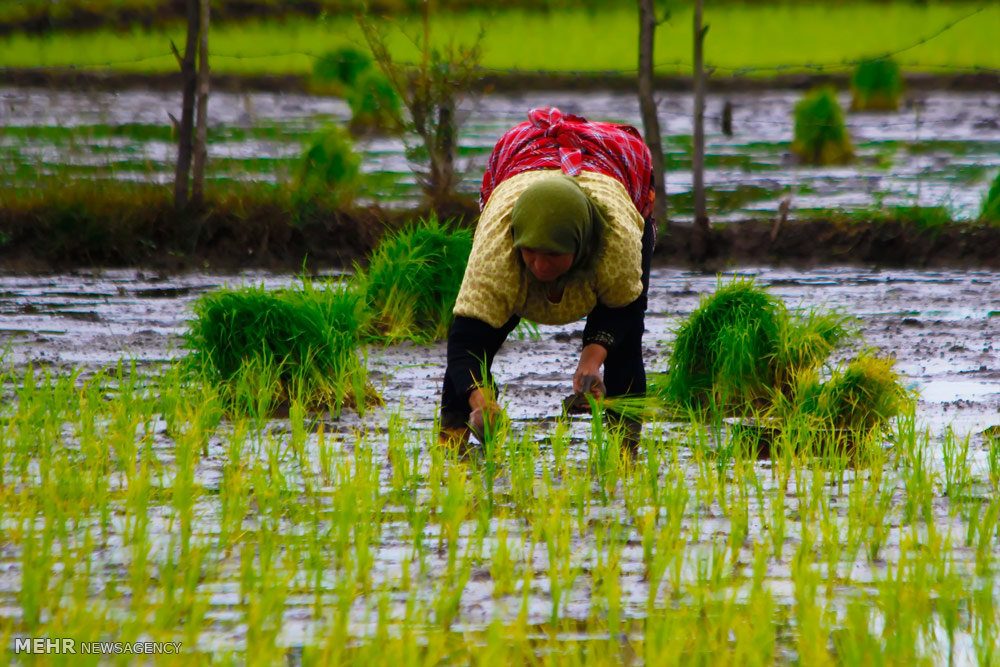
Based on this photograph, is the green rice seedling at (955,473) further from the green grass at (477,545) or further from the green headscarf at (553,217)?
the green headscarf at (553,217)

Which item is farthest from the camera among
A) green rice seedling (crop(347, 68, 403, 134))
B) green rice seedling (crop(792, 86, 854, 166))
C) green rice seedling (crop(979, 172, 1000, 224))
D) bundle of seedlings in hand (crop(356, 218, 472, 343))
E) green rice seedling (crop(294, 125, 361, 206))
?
green rice seedling (crop(792, 86, 854, 166))

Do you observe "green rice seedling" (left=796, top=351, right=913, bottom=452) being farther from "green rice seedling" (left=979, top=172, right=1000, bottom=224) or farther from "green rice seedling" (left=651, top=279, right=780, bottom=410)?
"green rice seedling" (left=979, top=172, right=1000, bottom=224)

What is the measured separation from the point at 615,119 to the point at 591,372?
12522mm

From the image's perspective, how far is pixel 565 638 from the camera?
272 cm

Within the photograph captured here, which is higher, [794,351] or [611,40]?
[611,40]

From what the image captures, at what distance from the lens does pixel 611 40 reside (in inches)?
877

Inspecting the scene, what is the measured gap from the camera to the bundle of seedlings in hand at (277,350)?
4.73m

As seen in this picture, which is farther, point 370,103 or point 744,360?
point 370,103

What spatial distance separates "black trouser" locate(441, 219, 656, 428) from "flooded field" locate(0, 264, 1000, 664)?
0.18 m

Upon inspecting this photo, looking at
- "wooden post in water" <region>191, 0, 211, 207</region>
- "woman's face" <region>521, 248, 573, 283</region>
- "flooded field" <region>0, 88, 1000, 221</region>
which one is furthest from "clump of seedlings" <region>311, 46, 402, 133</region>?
"woman's face" <region>521, 248, 573, 283</region>

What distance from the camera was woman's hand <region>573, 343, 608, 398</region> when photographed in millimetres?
3791

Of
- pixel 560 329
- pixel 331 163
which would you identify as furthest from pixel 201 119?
pixel 560 329

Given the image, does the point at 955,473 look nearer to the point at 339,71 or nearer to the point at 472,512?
the point at 472,512

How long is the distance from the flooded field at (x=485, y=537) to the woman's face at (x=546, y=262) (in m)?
0.51
